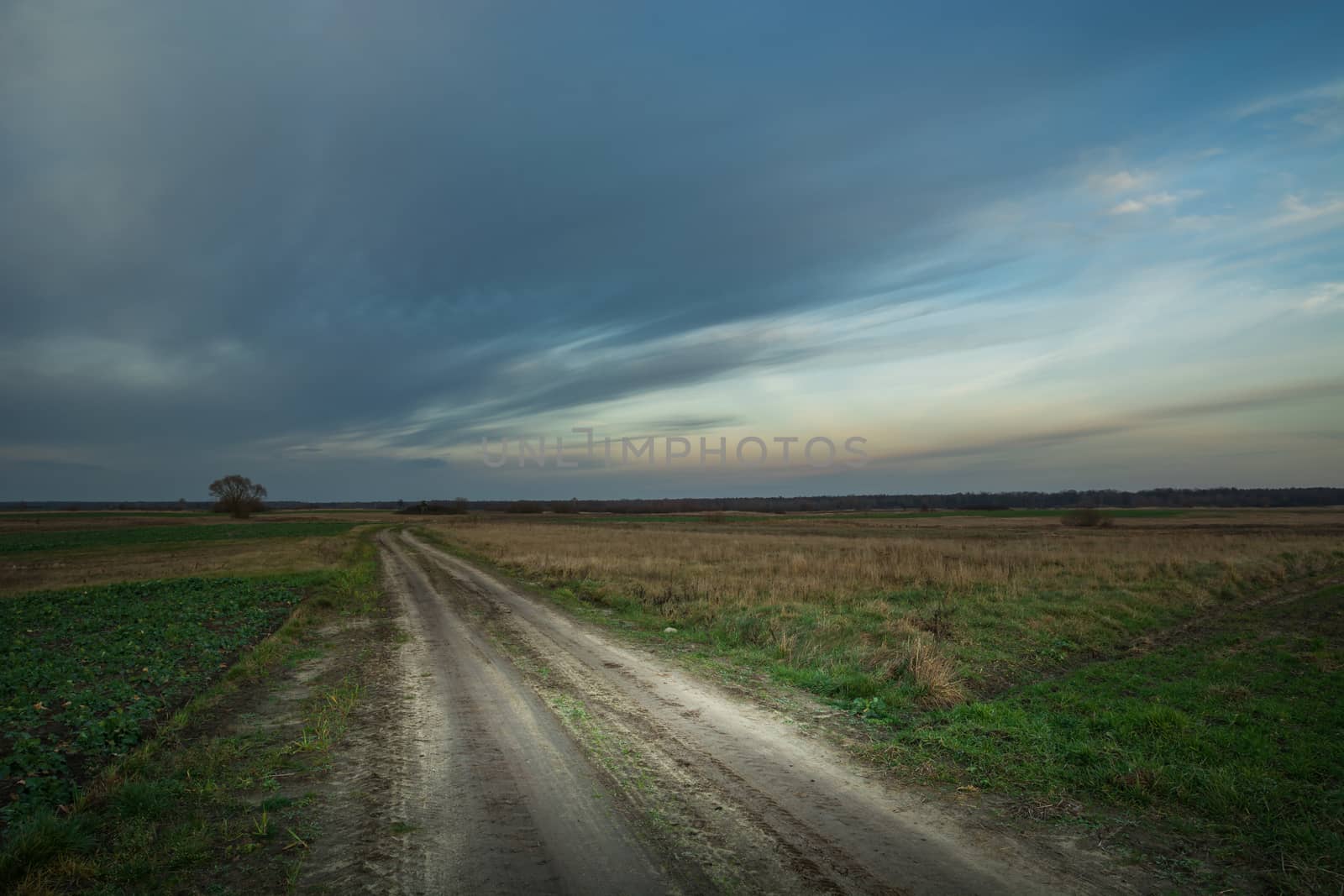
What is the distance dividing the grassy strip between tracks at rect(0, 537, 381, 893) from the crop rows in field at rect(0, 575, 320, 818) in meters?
0.03

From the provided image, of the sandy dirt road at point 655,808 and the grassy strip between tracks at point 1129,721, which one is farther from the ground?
the sandy dirt road at point 655,808

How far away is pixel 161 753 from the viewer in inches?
290

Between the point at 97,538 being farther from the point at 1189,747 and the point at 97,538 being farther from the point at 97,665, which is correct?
the point at 1189,747

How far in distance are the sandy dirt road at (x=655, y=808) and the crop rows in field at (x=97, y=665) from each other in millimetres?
3515

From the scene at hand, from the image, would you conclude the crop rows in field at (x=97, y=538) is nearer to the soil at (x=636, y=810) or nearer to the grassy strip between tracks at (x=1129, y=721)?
the grassy strip between tracks at (x=1129, y=721)

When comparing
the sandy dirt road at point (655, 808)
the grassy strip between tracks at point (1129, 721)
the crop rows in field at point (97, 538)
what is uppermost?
the sandy dirt road at point (655, 808)

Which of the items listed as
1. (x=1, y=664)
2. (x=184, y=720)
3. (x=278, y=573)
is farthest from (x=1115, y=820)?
(x=278, y=573)

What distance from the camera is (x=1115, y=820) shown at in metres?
5.59

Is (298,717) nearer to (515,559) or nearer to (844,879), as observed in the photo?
(844,879)

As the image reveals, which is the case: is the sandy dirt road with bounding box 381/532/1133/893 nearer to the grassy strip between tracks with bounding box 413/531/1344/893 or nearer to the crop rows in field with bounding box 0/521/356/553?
the grassy strip between tracks with bounding box 413/531/1344/893

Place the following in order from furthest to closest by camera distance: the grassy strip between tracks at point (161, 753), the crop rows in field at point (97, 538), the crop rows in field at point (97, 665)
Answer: the crop rows in field at point (97, 538) < the crop rows in field at point (97, 665) < the grassy strip between tracks at point (161, 753)

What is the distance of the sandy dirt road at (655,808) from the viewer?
454 centimetres

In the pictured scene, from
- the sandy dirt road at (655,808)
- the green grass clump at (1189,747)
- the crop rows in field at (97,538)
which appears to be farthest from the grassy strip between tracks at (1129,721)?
the crop rows in field at (97,538)

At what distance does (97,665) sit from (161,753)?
6.85m
